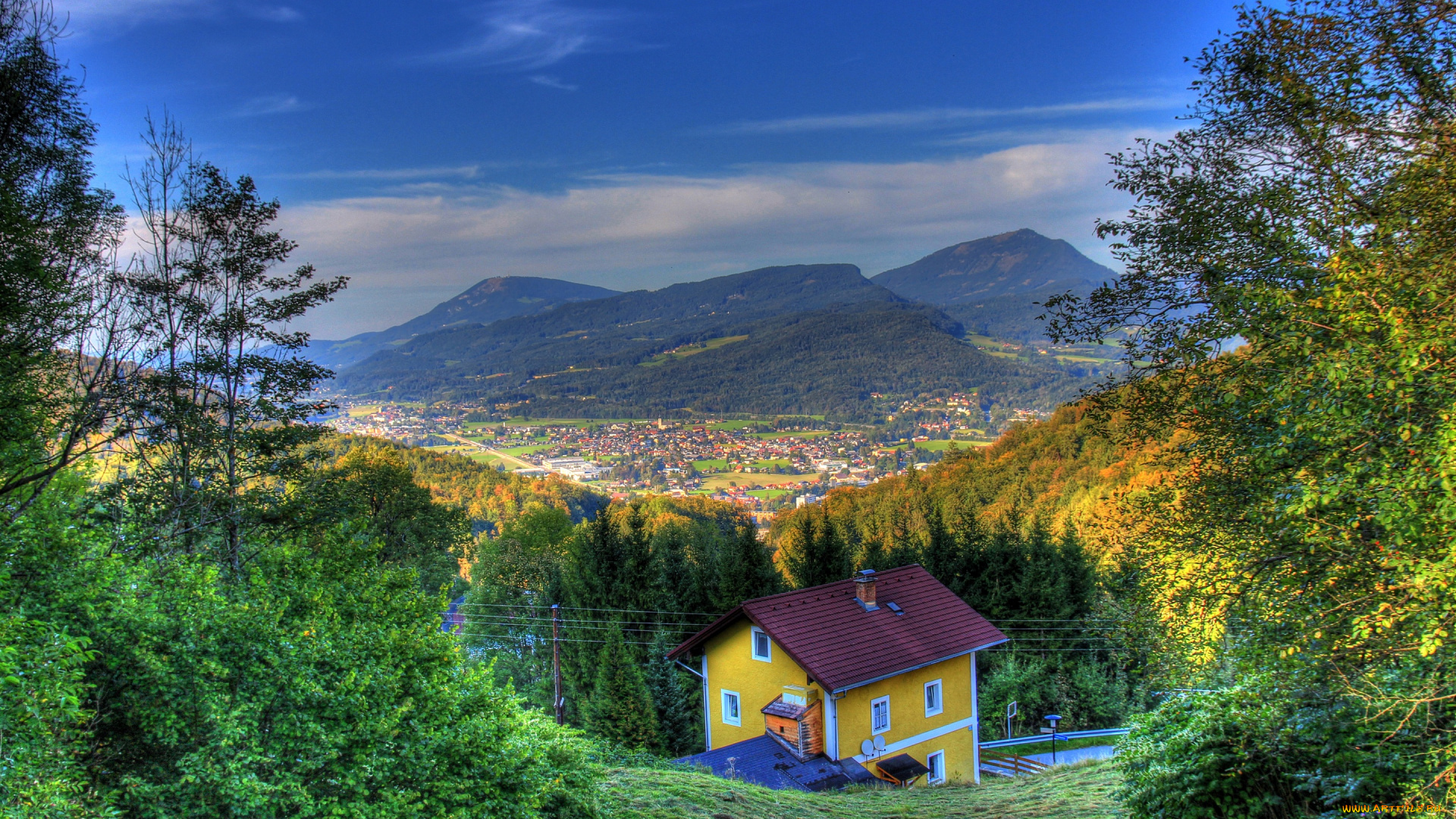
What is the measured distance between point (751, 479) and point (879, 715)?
10885 centimetres

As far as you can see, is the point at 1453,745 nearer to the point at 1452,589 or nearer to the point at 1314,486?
the point at 1452,589

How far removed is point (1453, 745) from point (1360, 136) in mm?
5350

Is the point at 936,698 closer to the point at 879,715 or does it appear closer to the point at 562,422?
the point at 879,715

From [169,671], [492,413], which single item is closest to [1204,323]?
[169,671]

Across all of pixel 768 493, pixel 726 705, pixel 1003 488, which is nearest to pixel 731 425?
pixel 768 493

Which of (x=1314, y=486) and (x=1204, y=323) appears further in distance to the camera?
(x=1204, y=323)

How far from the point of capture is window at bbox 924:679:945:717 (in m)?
19.2

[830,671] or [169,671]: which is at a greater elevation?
[169,671]

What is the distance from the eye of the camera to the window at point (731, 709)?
66.1 feet

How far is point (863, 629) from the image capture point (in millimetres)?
19188

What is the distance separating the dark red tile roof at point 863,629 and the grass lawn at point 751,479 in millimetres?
96591

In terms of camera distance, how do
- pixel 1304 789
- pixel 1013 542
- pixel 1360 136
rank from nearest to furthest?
pixel 1304 789
pixel 1360 136
pixel 1013 542

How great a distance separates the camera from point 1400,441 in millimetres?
4961

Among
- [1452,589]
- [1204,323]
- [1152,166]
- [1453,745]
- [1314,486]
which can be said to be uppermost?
[1152,166]
